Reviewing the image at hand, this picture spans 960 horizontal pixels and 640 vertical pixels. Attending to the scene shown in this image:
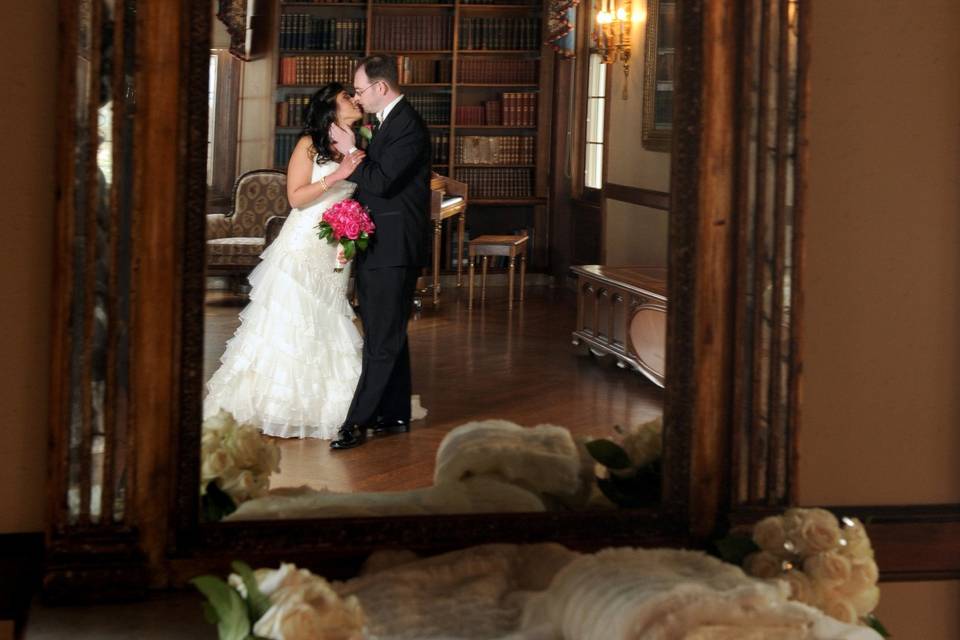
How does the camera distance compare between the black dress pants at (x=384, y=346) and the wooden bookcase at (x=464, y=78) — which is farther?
the black dress pants at (x=384, y=346)

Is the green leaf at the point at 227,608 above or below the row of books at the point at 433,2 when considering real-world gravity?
below

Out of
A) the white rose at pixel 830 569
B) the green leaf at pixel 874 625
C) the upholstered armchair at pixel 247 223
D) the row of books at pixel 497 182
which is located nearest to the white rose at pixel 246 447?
the upholstered armchair at pixel 247 223

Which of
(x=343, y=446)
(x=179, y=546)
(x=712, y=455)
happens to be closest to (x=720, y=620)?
(x=712, y=455)

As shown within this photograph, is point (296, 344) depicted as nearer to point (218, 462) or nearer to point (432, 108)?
point (218, 462)

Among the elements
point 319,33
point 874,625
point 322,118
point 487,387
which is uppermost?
point 319,33

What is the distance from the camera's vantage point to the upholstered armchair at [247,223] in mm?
2002

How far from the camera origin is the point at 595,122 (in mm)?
2137

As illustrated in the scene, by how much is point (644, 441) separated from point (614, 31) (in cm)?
69

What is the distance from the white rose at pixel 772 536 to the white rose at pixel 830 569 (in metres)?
0.06

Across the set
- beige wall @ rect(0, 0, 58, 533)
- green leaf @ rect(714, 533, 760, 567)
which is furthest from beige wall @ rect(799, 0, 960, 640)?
beige wall @ rect(0, 0, 58, 533)

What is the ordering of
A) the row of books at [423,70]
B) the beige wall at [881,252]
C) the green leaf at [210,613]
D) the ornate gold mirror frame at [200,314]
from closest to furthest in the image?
the green leaf at [210,613]
the ornate gold mirror frame at [200,314]
the row of books at [423,70]
the beige wall at [881,252]

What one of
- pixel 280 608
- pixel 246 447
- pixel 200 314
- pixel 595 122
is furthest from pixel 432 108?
pixel 280 608

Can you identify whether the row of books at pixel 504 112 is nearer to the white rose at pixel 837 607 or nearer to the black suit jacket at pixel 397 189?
the black suit jacket at pixel 397 189

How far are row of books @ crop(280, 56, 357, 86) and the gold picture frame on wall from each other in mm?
496
